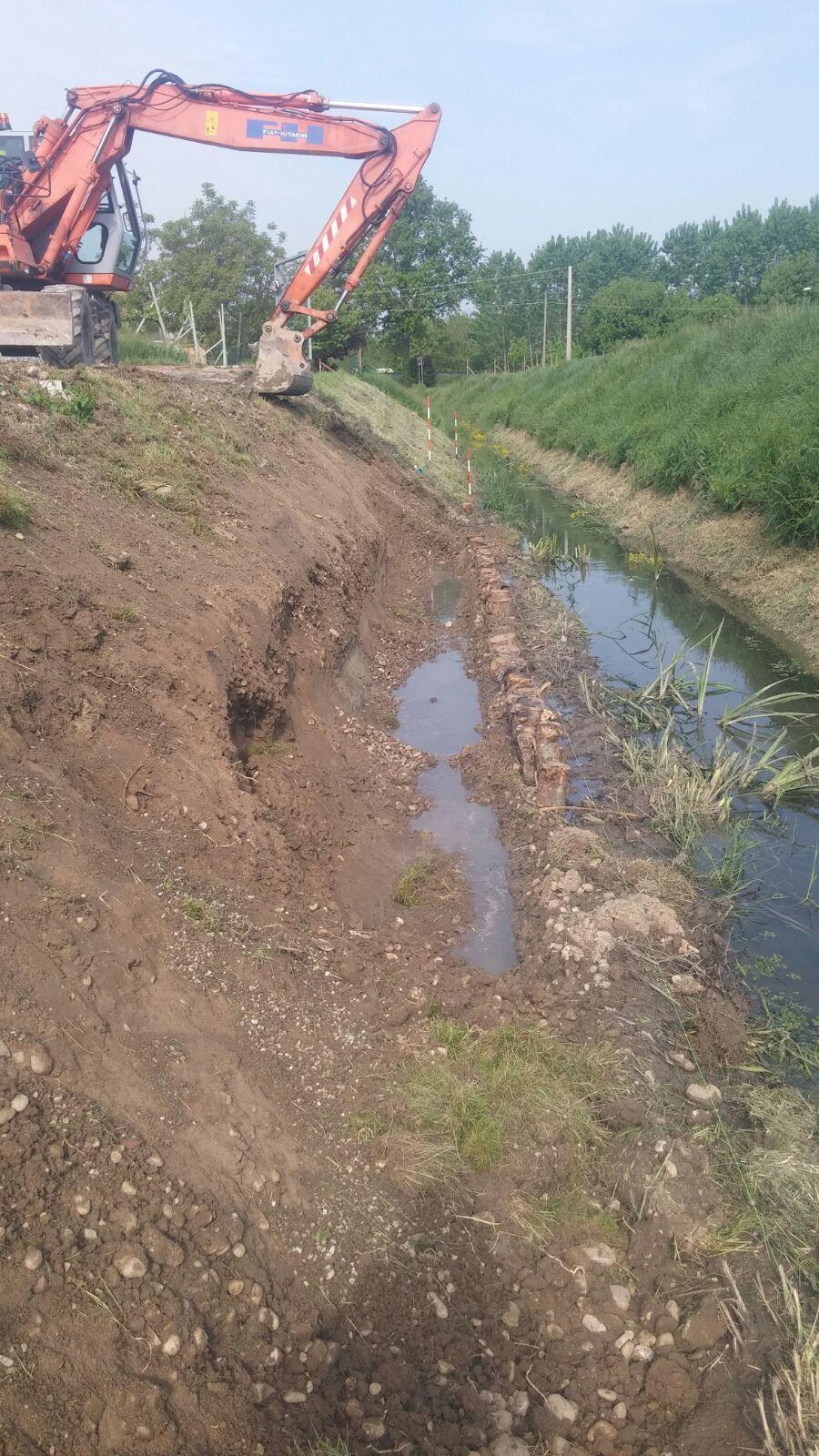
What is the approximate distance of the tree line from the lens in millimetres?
34438

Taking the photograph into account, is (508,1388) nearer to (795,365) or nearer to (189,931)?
(189,931)

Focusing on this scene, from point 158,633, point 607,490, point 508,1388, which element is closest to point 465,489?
point 607,490

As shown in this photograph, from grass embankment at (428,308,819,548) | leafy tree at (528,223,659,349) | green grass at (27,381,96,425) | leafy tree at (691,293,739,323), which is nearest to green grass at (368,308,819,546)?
grass embankment at (428,308,819,548)

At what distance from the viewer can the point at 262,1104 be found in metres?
3.61

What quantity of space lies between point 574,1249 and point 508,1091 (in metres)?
0.75

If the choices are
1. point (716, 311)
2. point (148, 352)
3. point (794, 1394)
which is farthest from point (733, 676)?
point (716, 311)

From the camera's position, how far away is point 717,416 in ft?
50.0

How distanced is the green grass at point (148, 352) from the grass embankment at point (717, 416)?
10062mm

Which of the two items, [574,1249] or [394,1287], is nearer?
[394,1287]

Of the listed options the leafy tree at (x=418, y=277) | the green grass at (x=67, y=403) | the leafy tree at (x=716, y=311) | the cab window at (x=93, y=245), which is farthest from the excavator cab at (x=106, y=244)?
the leafy tree at (x=418, y=277)

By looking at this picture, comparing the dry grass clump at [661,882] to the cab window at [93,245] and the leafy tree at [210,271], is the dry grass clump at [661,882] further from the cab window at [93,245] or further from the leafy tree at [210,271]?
the leafy tree at [210,271]

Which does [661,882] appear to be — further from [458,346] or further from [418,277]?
[458,346]

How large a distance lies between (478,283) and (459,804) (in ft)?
172

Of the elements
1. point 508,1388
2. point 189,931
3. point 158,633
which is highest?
point 158,633
